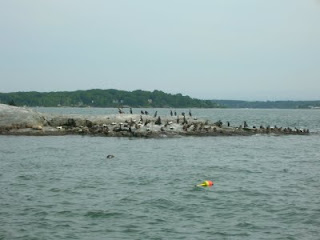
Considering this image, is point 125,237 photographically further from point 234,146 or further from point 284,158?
point 234,146

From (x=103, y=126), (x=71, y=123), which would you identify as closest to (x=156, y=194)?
(x=103, y=126)

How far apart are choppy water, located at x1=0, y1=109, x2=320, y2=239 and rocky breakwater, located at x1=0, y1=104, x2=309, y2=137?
485 inches

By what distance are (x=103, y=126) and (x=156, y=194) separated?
34044 mm

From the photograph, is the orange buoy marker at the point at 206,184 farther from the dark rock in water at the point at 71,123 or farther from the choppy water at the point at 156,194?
the dark rock in water at the point at 71,123

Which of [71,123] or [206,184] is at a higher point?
[71,123]

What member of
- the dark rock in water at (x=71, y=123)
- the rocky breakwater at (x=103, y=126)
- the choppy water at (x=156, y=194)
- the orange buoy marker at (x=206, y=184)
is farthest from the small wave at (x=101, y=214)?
the dark rock in water at (x=71, y=123)

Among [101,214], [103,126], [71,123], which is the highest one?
[71,123]

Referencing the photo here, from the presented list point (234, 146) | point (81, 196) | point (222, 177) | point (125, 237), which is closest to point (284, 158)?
point (234, 146)

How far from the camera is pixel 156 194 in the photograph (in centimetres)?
1984

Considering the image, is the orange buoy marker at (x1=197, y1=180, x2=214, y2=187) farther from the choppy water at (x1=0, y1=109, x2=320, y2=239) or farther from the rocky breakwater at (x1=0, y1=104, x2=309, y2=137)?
the rocky breakwater at (x1=0, y1=104, x2=309, y2=137)

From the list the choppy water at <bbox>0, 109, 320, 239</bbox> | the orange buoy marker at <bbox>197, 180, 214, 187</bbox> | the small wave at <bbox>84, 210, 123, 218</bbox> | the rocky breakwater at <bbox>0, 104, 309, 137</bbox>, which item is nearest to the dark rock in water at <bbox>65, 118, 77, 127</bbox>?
the rocky breakwater at <bbox>0, 104, 309, 137</bbox>

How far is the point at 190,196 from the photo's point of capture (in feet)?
64.2

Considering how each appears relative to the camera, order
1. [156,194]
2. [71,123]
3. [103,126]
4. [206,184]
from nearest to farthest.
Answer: [156,194]
[206,184]
[103,126]
[71,123]

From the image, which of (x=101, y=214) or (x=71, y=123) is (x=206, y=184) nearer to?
(x=101, y=214)
